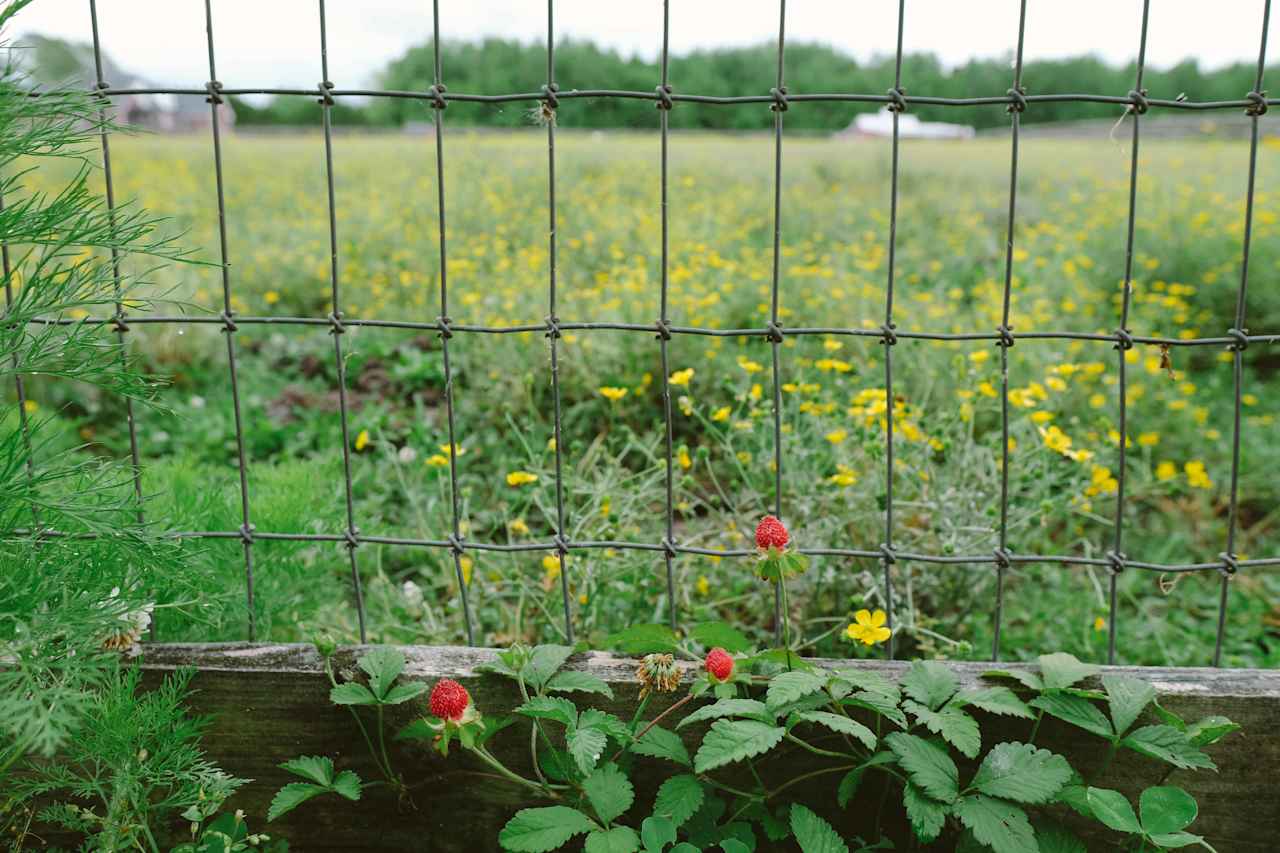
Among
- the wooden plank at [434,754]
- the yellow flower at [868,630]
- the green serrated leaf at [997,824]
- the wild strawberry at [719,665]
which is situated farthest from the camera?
the yellow flower at [868,630]

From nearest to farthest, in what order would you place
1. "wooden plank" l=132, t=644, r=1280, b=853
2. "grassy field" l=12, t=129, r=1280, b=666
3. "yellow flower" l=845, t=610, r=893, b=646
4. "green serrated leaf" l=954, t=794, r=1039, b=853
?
"green serrated leaf" l=954, t=794, r=1039, b=853 → "wooden plank" l=132, t=644, r=1280, b=853 → "yellow flower" l=845, t=610, r=893, b=646 → "grassy field" l=12, t=129, r=1280, b=666

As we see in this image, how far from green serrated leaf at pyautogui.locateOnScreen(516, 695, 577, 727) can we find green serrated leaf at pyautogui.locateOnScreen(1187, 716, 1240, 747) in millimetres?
763

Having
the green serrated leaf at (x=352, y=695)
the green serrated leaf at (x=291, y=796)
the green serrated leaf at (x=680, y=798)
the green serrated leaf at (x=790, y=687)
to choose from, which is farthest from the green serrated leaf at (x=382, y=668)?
the green serrated leaf at (x=790, y=687)

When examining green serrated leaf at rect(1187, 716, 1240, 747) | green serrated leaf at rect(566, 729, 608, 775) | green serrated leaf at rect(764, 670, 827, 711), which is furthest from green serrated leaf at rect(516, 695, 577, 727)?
green serrated leaf at rect(1187, 716, 1240, 747)

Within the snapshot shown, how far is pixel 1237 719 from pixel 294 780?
1283 millimetres

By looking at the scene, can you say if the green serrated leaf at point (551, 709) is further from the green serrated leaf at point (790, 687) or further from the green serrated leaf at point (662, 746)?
the green serrated leaf at point (790, 687)

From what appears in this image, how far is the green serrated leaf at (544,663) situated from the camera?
1.38 metres

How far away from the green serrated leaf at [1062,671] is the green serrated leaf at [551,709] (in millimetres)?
609

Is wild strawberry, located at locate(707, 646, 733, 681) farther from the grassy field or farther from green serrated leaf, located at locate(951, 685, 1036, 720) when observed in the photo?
the grassy field

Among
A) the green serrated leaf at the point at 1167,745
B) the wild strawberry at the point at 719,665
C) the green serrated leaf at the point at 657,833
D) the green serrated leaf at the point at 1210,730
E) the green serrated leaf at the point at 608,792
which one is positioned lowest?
the green serrated leaf at the point at 657,833

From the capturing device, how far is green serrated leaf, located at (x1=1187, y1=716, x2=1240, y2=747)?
4.19ft

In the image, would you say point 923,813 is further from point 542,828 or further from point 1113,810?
point 542,828

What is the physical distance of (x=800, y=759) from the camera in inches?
55.5

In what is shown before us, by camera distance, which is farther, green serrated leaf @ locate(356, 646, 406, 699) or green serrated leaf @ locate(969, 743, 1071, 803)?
green serrated leaf @ locate(356, 646, 406, 699)
